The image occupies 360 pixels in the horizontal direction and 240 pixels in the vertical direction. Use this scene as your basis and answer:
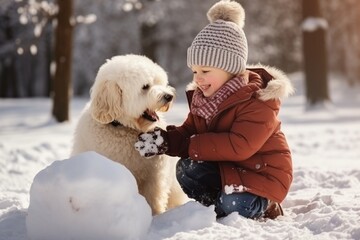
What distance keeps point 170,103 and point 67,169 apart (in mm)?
1302


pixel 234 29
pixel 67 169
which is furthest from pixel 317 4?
pixel 67 169

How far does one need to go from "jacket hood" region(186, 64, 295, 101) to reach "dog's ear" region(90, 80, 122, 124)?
1105 millimetres

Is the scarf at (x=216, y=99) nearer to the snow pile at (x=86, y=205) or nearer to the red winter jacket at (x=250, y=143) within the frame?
the red winter jacket at (x=250, y=143)

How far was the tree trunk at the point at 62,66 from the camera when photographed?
36.4 feet

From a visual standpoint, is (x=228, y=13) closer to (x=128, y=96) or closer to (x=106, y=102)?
(x=128, y=96)

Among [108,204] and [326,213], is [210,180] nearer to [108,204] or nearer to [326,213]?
[326,213]

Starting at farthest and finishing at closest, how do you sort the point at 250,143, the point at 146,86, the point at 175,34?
the point at 175,34 < the point at 146,86 < the point at 250,143

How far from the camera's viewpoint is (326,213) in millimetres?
3516

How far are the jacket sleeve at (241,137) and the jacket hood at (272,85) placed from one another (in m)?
0.08

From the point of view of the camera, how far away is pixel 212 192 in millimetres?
4168

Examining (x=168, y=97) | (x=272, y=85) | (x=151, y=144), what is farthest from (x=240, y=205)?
(x=168, y=97)

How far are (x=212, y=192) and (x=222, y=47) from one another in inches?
45.5

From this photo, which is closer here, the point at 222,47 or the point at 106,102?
the point at 222,47

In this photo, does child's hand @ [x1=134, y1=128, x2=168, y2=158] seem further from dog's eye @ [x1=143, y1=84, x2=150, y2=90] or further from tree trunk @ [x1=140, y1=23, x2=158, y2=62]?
tree trunk @ [x1=140, y1=23, x2=158, y2=62]
